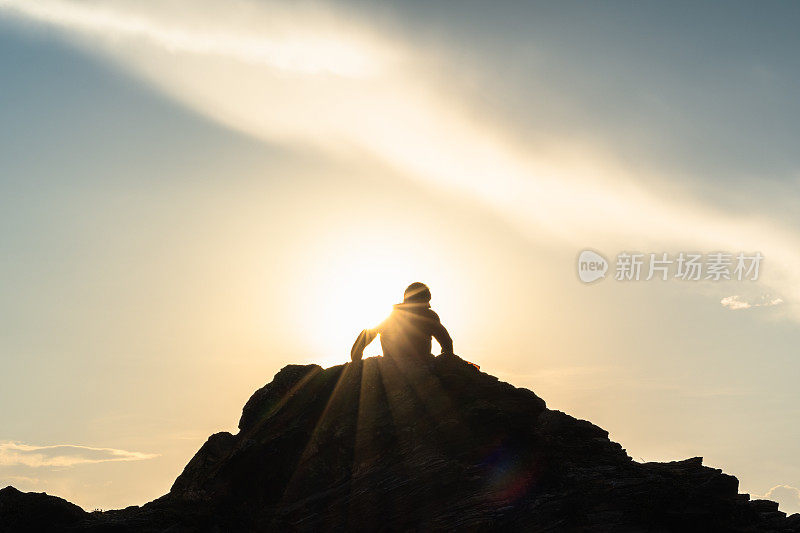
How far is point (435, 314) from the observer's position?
22.8 meters

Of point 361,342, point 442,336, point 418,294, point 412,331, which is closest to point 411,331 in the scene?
point 412,331

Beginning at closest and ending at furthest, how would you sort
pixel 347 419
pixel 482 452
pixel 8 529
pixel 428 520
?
pixel 8 529
pixel 428 520
pixel 482 452
pixel 347 419

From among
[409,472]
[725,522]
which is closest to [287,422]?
[409,472]

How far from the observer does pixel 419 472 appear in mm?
20312

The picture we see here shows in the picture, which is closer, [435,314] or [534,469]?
[534,469]

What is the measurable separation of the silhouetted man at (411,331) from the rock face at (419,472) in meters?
0.63

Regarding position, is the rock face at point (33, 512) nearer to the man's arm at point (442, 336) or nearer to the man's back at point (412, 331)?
the man's back at point (412, 331)

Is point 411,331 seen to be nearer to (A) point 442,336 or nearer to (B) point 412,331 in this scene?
(B) point 412,331

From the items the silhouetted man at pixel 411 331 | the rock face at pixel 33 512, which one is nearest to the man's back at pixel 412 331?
the silhouetted man at pixel 411 331

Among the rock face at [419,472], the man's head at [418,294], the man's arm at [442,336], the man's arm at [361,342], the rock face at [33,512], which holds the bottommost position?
the rock face at [33,512]

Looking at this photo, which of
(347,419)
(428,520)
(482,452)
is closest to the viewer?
(428,520)

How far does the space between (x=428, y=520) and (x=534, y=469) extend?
3939mm

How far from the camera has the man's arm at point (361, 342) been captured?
2264cm

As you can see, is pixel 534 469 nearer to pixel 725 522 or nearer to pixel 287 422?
pixel 725 522
